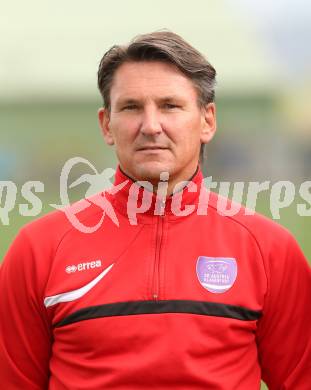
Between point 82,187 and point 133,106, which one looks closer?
point 133,106

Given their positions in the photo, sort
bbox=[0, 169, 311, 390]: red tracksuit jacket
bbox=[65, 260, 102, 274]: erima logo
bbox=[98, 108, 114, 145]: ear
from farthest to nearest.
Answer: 1. bbox=[98, 108, 114, 145]: ear
2. bbox=[65, 260, 102, 274]: erima logo
3. bbox=[0, 169, 311, 390]: red tracksuit jacket

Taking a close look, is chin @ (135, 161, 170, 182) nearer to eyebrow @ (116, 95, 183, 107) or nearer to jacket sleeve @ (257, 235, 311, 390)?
eyebrow @ (116, 95, 183, 107)

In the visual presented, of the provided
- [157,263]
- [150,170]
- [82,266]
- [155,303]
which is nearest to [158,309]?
[155,303]

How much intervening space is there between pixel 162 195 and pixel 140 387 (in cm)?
60

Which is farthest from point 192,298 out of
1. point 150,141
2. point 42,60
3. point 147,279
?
point 42,60

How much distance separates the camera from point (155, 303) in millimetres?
2564

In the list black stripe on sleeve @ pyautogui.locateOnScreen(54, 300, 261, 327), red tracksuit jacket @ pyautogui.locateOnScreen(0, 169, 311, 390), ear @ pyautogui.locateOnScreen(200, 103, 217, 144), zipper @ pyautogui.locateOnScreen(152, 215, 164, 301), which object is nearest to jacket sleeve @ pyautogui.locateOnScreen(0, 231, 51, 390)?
red tracksuit jacket @ pyautogui.locateOnScreen(0, 169, 311, 390)

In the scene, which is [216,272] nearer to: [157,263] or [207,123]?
[157,263]

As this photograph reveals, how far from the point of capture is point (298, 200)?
49.7 ft

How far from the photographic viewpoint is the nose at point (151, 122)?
8.61 feet

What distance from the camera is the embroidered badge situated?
2.62 metres

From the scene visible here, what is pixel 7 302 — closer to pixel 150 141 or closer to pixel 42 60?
pixel 150 141

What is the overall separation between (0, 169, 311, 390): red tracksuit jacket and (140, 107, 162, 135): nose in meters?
0.22

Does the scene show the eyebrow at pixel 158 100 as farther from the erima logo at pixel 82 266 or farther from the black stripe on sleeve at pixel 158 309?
the black stripe on sleeve at pixel 158 309
